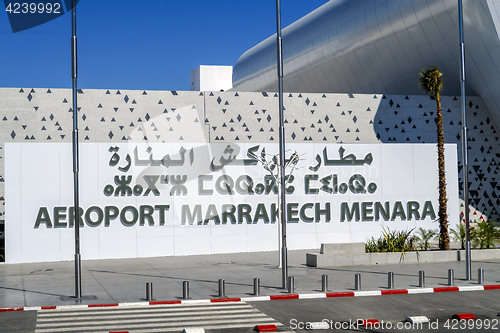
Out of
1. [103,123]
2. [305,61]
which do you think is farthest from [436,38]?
[103,123]

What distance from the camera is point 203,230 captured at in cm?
2992

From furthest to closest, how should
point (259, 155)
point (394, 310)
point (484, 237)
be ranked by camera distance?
point (259, 155) → point (484, 237) → point (394, 310)

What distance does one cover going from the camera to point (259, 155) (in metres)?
30.7

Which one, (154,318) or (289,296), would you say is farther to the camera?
(289,296)

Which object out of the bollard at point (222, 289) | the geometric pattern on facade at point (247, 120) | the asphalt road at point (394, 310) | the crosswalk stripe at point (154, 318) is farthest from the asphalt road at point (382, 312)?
the geometric pattern on facade at point (247, 120)

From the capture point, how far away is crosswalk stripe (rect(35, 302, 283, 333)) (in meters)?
13.4

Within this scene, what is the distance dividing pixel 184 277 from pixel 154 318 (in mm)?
7148

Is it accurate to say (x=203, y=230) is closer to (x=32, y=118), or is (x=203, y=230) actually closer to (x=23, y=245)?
(x=23, y=245)

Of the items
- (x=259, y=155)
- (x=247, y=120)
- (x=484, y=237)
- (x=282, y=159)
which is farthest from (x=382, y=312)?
(x=247, y=120)

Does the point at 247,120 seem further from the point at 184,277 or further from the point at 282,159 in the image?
the point at 282,159

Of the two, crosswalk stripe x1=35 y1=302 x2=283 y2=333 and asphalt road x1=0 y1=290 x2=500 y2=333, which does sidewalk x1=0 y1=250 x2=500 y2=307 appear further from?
asphalt road x1=0 y1=290 x2=500 y2=333

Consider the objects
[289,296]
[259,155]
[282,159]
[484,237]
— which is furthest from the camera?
[259,155]

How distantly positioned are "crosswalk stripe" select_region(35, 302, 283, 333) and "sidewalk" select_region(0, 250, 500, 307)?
1156 millimetres

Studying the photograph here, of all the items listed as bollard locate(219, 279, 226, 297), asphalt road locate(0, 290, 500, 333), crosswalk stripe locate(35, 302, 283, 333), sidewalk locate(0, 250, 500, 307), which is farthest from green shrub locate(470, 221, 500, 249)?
crosswalk stripe locate(35, 302, 283, 333)
